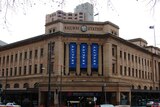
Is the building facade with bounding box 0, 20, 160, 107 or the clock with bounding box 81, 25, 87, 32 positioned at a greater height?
the clock with bounding box 81, 25, 87, 32

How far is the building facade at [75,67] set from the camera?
161 ft

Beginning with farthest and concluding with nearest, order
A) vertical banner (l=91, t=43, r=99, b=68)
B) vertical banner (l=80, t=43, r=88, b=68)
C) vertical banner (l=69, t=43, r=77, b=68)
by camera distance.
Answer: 1. vertical banner (l=91, t=43, r=99, b=68)
2. vertical banner (l=80, t=43, r=88, b=68)
3. vertical banner (l=69, t=43, r=77, b=68)

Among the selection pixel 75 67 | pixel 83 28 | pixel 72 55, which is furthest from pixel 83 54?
pixel 83 28

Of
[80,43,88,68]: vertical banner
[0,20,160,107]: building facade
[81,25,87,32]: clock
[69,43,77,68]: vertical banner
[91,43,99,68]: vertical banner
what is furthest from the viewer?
[81,25,87,32]: clock

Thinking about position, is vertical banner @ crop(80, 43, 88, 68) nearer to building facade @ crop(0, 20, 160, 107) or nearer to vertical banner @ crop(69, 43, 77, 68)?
building facade @ crop(0, 20, 160, 107)

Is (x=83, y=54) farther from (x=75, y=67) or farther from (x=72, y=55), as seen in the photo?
(x=75, y=67)

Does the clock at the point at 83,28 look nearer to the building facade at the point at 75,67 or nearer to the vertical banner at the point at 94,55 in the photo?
the building facade at the point at 75,67

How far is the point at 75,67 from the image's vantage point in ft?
173

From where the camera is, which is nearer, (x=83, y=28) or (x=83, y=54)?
(x=83, y=54)

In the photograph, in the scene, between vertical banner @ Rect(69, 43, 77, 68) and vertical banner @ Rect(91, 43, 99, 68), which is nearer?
vertical banner @ Rect(69, 43, 77, 68)

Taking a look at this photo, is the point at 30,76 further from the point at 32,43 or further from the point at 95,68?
the point at 95,68

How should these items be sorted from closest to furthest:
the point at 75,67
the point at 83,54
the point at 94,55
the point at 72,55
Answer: the point at 75,67
the point at 72,55
the point at 83,54
the point at 94,55

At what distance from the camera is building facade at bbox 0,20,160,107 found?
1933 inches

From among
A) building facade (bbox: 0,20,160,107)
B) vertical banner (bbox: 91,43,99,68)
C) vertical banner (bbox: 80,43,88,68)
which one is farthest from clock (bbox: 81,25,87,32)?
vertical banner (bbox: 91,43,99,68)
